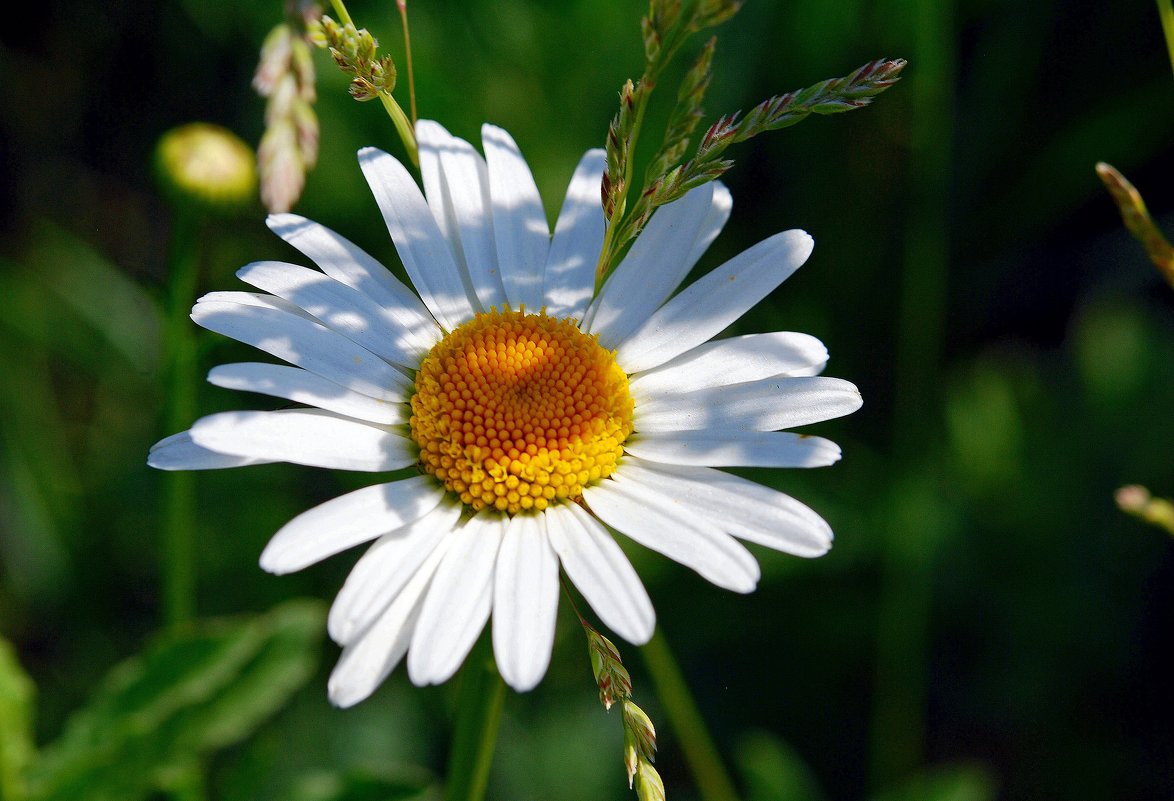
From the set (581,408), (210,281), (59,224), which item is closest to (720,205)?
(581,408)

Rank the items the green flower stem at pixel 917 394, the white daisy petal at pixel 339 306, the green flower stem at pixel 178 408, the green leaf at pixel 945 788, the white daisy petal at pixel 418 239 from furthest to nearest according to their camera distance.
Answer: the green flower stem at pixel 917 394
the green leaf at pixel 945 788
the green flower stem at pixel 178 408
the white daisy petal at pixel 418 239
the white daisy petal at pixel 339 306

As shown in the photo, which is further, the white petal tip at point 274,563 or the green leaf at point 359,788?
the green leaf at point 359,788

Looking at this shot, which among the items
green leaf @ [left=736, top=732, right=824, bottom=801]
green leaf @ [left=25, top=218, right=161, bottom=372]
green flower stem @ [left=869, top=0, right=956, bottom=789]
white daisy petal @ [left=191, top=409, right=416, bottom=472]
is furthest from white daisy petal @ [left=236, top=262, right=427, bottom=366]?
green leaf @ [left=25, top=218, right=161, bottom=372]

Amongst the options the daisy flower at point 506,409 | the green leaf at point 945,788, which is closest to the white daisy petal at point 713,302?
the daisy flower at point 506,409

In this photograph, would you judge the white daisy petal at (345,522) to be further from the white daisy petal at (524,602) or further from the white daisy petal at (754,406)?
the white daisy petal at (754,406)

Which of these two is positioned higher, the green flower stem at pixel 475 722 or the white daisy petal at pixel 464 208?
the white daisy petal at pixel 464 208

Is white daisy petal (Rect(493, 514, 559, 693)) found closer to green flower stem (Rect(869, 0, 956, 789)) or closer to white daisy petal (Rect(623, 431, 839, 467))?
white daisy petal (Rect(623, 431, 839, 467))
